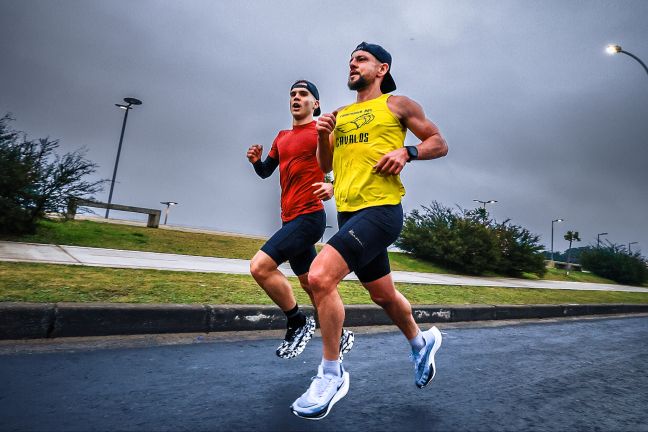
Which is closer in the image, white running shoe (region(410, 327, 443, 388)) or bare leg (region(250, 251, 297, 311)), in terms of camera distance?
white running shoe (region(410, 327, 443, 388))

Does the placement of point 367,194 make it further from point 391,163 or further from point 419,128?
point 419,128

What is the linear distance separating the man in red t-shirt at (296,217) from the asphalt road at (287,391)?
0.26 m

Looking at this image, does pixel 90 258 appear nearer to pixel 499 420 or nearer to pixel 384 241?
pixel 384 241

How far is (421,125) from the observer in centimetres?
264

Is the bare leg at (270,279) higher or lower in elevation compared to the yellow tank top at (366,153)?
lower

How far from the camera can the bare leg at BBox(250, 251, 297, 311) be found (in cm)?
315

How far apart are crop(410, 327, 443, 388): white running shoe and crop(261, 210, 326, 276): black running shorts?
1.15 m

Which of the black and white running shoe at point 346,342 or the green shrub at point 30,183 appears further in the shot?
the green shrub at point 30,183

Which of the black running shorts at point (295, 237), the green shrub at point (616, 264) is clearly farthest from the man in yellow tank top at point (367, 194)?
the green shrub at point (616, 264)

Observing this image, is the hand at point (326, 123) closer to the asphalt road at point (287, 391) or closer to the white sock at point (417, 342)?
the white sock at point (417, 342)

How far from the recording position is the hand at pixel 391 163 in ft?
7.75

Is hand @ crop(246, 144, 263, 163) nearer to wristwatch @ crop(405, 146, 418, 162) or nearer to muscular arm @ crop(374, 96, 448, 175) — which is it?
muscular arm @ crop(374, 96, 448, 175)

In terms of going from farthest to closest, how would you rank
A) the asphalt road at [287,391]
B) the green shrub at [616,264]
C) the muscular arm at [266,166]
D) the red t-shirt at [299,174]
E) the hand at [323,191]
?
the green shrub at [616,264] → the muscular arm at [266,166] → the red t-shirt at [299,174] → the hand at [323,191] → the asphalt road at [287,391]

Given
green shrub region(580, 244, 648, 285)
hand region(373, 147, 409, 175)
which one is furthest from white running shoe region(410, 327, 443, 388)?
green shrub region(580, 244, 648, 285)
